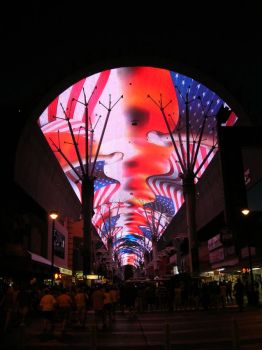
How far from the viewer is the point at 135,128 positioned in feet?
161

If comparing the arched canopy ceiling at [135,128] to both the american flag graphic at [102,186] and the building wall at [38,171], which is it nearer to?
the american flag graphic at [102,186]

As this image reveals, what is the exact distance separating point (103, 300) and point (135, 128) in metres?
34.4

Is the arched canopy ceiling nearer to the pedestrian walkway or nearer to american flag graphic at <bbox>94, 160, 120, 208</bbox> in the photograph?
american flag graphic at <bbox>94, 160, 120, 208</bbox>

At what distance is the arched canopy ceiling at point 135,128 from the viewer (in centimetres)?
3844

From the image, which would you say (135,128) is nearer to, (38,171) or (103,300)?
(38,171)

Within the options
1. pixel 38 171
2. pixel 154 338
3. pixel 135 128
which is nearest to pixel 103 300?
pixel 154 338

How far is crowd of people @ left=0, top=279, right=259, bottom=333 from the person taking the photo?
52.1ft

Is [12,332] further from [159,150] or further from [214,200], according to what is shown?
[159,150]

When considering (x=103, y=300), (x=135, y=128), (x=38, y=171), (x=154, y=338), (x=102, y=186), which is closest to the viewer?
(x=154, y=338)

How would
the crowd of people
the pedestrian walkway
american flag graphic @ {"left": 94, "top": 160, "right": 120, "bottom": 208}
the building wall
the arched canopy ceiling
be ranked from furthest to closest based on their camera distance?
american flag graphic @ {"left": 94, "top": 160, "right": 120, "bottom": 208}, the arched canopy ceiling, the building wall, the crowd of people, the pedestrian walkway

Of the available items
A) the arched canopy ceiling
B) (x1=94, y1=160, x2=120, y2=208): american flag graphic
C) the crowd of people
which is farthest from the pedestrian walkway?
(x1=94, y1=160, x2=120, y2=208): american flag graphic

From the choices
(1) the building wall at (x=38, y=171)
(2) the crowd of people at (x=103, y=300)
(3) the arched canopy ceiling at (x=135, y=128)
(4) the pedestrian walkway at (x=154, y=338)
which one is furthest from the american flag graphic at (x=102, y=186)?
(4) the pedestrian walkway at (x=154, y=338)

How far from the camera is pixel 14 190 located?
96.8 feet

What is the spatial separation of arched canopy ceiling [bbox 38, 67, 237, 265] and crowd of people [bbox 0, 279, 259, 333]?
47.7ft
